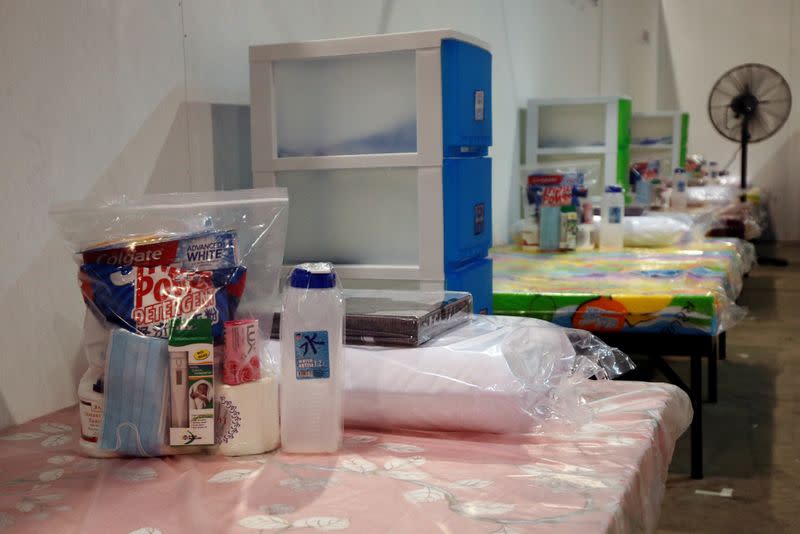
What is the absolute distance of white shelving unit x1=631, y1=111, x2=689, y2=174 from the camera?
5.91 m

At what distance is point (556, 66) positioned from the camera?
5.26m

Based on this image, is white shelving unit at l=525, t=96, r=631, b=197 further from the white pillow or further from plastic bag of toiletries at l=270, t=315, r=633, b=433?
plastic bag of toiletries at l=270, t=315, r=633, b=433

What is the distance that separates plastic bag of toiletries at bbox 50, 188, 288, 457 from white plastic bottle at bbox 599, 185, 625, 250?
2.72 metres

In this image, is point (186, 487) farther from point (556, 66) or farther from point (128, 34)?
point (556, 66)

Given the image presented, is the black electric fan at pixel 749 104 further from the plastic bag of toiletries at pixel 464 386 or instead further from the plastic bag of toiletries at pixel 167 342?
the plastic bag of toiletries at pixel 167 342

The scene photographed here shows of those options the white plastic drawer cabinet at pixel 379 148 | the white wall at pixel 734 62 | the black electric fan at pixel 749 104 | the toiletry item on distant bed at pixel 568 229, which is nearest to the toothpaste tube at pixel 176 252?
the white plastic drawer cabinet at pixel 379 148

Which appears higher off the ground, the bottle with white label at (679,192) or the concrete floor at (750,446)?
the bottle with white label at (679,192)

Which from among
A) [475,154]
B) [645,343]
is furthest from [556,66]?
[475,154]

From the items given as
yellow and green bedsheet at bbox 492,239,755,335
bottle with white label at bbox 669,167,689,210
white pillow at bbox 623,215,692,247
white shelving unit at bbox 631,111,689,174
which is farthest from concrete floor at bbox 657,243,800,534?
white shelving unit at bbox 631,111,689,174

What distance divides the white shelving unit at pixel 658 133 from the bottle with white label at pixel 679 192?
433 mm

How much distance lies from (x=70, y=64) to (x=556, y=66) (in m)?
4.17

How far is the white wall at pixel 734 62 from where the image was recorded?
8.64 m

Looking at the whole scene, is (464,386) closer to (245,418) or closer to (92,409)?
(245,418)

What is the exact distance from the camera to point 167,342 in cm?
109
